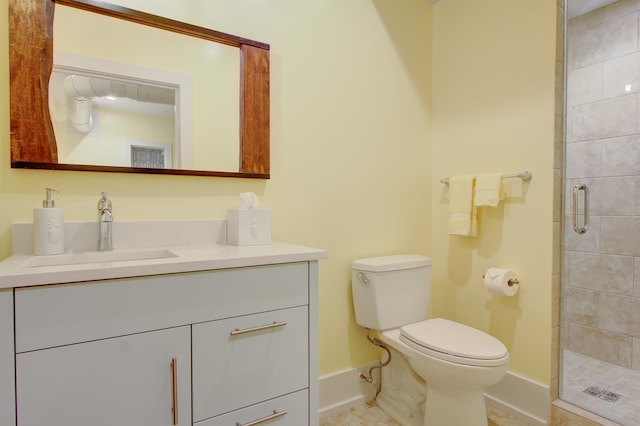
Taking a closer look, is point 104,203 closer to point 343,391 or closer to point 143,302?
point 143,302

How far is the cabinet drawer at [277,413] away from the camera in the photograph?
102cm

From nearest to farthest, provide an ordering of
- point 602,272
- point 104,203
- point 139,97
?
1. point 104,203
2. point 139,97
3. point 602,272

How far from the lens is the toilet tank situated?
172 centimetres

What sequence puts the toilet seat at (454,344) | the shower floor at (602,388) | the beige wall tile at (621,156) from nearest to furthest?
the toilet seat at (454,344)
the shower floor at (602,388)
the beige wall tile at (621,156)

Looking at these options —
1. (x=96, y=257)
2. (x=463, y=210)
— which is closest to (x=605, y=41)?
(x=463, y=210)

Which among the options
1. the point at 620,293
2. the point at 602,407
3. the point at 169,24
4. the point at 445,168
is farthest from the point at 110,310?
the point at 620,293

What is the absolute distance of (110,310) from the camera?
85 cm

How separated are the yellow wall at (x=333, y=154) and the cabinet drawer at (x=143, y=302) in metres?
0.53

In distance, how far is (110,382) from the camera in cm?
85

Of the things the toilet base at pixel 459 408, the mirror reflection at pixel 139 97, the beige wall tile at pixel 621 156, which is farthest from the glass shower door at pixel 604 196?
the mirror reflection at pixel 139 97

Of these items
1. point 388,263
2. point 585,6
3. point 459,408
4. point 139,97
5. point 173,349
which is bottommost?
point 459,408

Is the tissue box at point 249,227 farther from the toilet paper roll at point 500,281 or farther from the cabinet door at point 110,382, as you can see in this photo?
the toilet paper roll at point 500,281

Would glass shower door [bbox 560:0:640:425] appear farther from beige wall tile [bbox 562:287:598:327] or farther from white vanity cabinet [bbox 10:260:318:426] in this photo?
white vanity cabinet [bbox 10:260:318:426]

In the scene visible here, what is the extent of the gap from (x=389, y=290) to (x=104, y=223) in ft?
4.16
